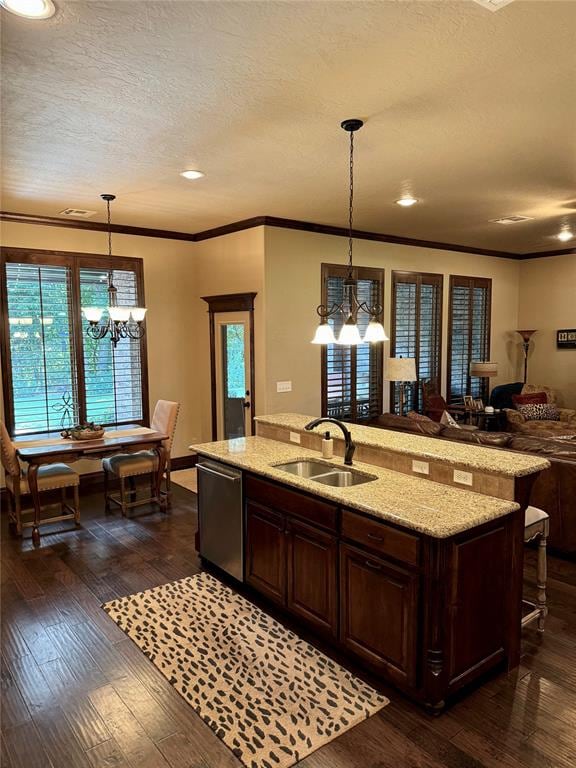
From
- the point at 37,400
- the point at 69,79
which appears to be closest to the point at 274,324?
the point at 37,400

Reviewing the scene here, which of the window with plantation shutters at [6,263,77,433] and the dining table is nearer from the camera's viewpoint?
the dining table

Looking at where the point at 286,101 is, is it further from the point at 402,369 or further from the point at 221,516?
the point at 402,369

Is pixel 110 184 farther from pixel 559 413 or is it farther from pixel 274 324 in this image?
pixel 559 413

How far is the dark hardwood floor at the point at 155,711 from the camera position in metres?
2.29

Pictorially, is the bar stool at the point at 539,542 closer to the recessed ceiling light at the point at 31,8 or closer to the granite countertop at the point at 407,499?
the granite countertop at the point at 407,499

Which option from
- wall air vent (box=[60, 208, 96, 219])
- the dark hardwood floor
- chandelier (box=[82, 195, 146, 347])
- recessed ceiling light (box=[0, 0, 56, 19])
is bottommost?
the dark hardwood floor

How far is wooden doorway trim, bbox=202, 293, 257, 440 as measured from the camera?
614cm

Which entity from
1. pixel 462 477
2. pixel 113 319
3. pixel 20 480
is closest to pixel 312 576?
pixel 462 477

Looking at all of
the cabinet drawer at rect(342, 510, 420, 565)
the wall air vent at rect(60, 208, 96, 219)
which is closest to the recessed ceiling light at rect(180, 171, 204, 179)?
the wall air vent at rect(60, 208, 96, 219)

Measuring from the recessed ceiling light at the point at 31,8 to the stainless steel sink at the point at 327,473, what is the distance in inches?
105

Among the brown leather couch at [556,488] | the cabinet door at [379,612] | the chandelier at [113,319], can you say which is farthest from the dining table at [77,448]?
the brown leather couch at [556,488]

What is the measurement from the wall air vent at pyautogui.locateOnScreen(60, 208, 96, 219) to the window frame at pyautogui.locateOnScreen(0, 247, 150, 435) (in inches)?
17.8

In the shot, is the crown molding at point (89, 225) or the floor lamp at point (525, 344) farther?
the floor lamp at point (525, 344)

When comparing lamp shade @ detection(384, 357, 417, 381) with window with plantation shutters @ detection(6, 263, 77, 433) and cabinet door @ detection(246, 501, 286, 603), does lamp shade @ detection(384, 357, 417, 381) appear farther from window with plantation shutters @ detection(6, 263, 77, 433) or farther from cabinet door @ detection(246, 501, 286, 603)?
window with plantation shutters @ detection(6, 263, 77, 433)
